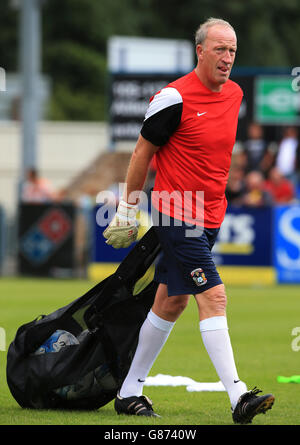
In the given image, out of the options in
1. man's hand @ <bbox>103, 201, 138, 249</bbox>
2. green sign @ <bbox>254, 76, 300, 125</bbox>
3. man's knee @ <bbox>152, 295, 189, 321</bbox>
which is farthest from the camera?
green sign @ <bbox>254, 76, 300, 125</bbox>

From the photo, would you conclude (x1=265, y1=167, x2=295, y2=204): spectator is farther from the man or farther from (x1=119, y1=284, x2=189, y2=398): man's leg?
the man

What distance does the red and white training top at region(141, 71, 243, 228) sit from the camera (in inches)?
234

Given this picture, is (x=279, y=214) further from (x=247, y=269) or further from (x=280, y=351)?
(x=280, y=351)

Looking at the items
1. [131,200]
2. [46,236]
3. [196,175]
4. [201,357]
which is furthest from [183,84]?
[46,236]

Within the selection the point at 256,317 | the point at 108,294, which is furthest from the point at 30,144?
the point at 108,294

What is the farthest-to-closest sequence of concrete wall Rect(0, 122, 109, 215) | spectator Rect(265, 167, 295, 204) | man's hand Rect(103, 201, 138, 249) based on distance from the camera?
concrete wall Rect(0, 122, 109, 215) → spectator Rect(265, 167, 295, 204) → man's hand Rect(103, 201, 138, 249)

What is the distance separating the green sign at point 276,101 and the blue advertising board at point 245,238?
20.0 feet

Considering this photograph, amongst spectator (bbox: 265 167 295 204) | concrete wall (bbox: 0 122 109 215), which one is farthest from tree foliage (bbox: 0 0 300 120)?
spectator (bbox: 265 167 295 204)

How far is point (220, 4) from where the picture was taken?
4816cm

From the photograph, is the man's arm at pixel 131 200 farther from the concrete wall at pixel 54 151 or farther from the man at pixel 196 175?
the concrete wall at pixel 54 151

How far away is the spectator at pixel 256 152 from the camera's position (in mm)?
21930

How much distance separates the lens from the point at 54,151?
131ft

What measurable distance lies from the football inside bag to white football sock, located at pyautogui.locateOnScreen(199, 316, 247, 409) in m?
0.66

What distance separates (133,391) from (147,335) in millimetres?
352
